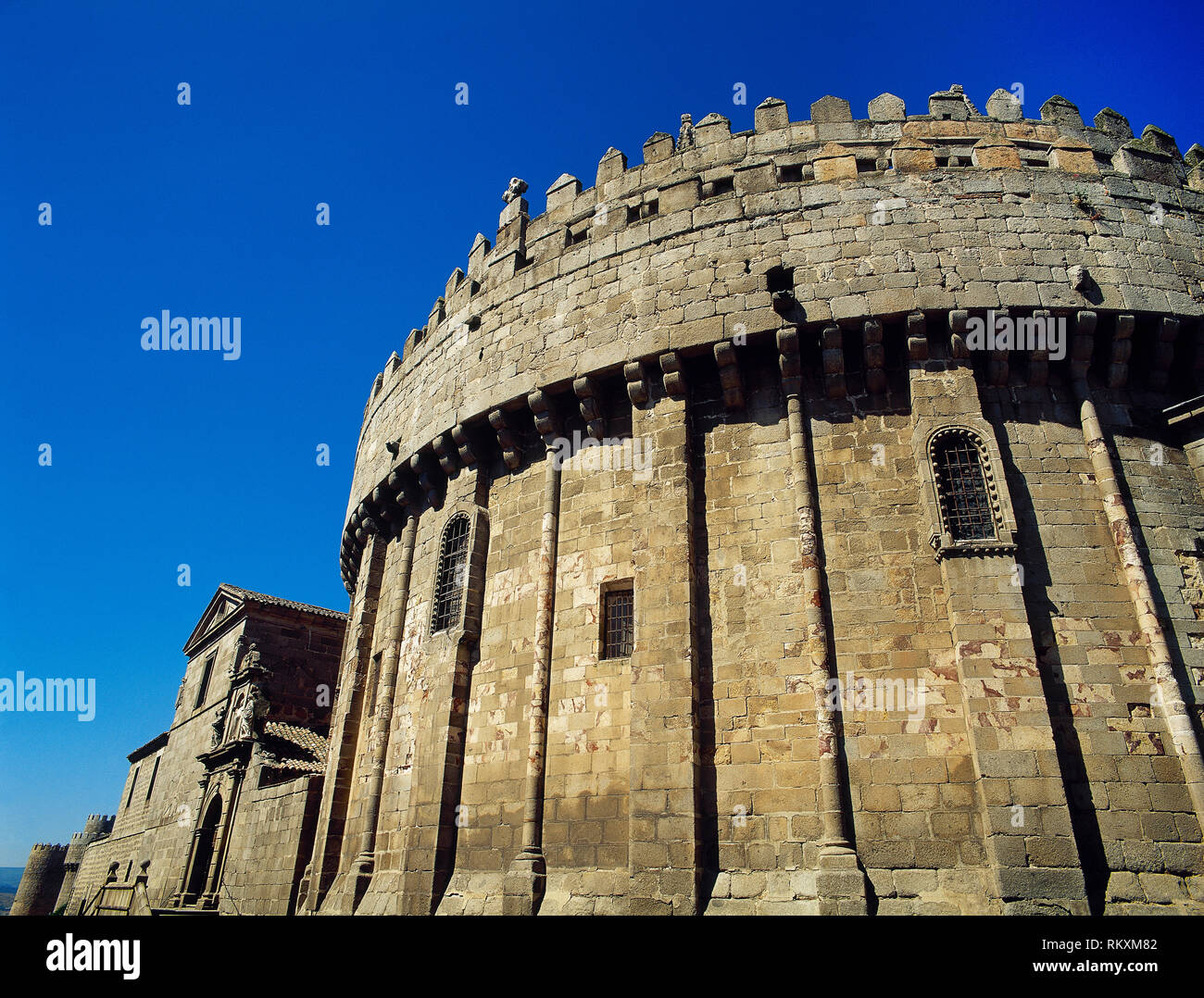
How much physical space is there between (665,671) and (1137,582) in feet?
18.7

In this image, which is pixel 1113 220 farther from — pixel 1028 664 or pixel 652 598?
pixel 652 598

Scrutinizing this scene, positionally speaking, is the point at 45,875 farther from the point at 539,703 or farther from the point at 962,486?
the point at 962,486

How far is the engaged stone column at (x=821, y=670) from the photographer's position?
7863 mm

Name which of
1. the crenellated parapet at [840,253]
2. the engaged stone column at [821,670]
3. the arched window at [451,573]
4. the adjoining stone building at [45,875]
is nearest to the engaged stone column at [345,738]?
the arched window at [451,573]

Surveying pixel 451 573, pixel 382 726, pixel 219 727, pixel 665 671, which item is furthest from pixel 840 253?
pixel 219 727

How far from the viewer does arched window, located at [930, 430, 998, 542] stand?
373 inches

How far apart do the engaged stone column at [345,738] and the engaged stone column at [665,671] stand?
7.15 metres

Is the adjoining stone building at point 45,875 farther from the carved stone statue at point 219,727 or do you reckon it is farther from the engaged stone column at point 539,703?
the engaged stone column at point 539,703

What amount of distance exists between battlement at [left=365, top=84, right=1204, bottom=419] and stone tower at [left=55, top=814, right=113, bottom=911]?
1356 inches

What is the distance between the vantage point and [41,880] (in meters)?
41.8

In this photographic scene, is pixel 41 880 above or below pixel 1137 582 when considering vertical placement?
below

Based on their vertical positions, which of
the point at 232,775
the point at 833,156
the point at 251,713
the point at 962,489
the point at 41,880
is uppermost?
the point at 833,156

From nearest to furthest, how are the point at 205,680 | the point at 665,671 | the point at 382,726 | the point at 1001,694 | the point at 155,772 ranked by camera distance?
1. the point at 1001,694
2. the point at 665,671
3. the point at 382,726
4. the point at 205,680
5. the point at 155,772

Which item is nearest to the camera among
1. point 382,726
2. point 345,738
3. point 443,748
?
point 443,748
